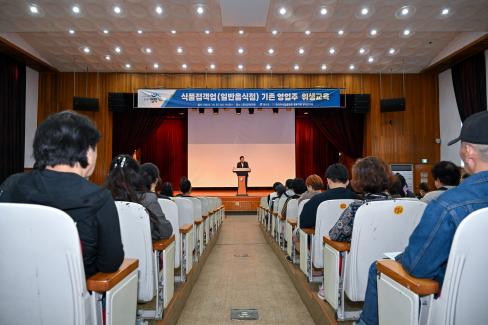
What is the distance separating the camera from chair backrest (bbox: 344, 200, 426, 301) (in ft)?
5.38

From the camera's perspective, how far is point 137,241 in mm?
1732

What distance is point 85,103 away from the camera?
8.91 meters

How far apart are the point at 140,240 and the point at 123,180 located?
359 mm

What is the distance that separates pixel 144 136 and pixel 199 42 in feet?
12.6

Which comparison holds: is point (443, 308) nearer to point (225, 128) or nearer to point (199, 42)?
point (199, 42)

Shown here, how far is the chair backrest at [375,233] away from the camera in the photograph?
5.38ft

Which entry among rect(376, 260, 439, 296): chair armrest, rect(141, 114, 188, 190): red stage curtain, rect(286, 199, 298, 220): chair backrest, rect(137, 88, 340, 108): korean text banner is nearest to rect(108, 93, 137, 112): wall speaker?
rect(137, 88, 340, 108): korean text banner

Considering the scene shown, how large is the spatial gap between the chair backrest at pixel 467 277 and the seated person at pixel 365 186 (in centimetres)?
74

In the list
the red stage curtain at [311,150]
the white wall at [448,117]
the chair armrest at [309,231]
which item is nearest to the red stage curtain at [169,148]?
the red stage curtain at [311,150]

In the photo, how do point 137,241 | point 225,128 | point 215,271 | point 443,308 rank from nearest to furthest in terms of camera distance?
point 443,308, point 137,241, point 215,271, point 225,128

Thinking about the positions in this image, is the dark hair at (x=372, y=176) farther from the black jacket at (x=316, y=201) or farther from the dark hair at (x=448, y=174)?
the dark hair at (x=448, y=174)

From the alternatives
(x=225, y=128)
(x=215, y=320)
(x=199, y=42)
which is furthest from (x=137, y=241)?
(x=225, y=128)

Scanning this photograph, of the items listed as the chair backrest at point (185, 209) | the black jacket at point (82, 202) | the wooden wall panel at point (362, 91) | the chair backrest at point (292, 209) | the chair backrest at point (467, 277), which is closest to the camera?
the chair backrest at point (467, 277)

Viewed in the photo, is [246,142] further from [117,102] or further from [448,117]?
[448,117]
